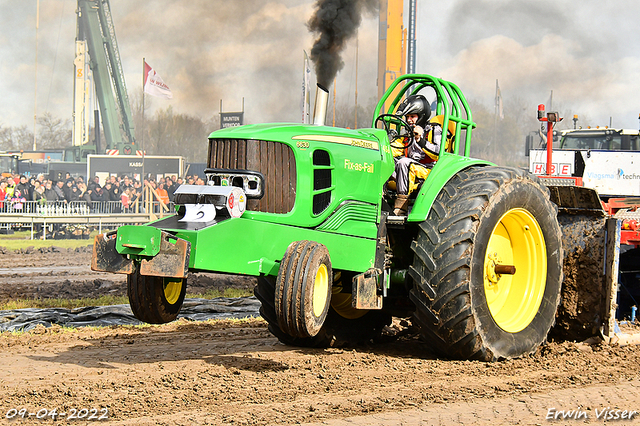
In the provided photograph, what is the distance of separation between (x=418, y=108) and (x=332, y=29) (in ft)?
18.3

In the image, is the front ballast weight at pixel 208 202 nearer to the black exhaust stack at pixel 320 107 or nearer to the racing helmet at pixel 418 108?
the black exhaust stack at pixel 320 107

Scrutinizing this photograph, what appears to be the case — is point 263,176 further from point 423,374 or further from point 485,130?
point 485,130

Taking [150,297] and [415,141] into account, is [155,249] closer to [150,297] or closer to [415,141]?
[150,297]

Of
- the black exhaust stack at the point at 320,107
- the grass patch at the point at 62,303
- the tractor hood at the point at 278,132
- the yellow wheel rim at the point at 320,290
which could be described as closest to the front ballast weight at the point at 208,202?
the tractor hood at the point at 278,132

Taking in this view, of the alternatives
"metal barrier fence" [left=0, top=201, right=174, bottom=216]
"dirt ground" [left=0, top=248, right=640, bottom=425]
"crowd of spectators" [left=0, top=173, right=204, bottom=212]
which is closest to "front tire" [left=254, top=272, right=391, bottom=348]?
"dirt ground" [left=0, top=248, right=640, bottom=425]

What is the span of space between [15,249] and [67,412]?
13.8 metres

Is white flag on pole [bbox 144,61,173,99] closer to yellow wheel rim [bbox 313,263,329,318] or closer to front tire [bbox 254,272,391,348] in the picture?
front tire [bbox 254,272,391,348]

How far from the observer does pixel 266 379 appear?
5.32 m

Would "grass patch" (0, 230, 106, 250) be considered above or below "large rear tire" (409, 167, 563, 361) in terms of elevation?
below

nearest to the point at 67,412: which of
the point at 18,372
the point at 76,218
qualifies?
Result: the point at 18,372

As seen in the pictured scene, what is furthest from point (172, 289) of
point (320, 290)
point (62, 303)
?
point (62, 303)

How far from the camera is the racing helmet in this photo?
6715mm

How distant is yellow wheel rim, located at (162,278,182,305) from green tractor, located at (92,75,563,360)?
0.05 ft

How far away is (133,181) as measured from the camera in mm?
22703
